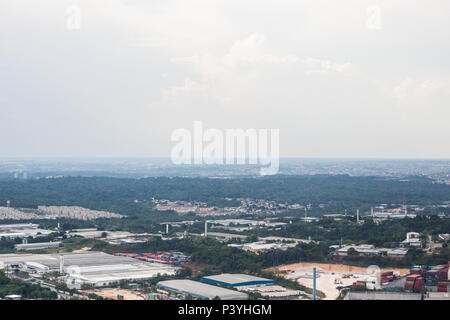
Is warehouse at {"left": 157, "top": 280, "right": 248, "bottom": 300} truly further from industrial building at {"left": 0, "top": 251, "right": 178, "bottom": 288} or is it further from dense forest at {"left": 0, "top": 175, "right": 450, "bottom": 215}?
dense forest at {"left": 0, "top": 175, "right": 450, "bottom": 215}

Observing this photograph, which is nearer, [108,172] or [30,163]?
[108,172]

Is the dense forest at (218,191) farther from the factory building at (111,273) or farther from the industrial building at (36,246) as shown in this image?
the factory building at (111,273)

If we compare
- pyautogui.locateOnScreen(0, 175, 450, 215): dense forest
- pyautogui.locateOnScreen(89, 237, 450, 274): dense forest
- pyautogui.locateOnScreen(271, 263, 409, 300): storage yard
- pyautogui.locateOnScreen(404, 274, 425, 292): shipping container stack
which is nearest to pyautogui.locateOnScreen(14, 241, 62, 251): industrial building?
pyautogui.locateOnScreen(89, 237, 450, 274): dense forest

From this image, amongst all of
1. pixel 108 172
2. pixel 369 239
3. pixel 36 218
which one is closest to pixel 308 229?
pixel 369 239

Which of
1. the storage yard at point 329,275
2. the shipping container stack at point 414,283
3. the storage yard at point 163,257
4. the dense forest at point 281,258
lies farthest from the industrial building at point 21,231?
the shipping container stack at point 414,283

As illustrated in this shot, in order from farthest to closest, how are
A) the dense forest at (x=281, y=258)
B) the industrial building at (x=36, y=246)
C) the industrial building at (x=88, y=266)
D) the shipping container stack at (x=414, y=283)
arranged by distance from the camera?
the industrial building at (x=36, y=246) < the dense forest at (x=281, y=258) < the industrial building at (x=88, y=266) < the shipping container stack at (x=414, y=283)

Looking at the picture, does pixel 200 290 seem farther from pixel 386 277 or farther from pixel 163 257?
pixel 163 257

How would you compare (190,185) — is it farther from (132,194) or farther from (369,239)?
(369,239)
